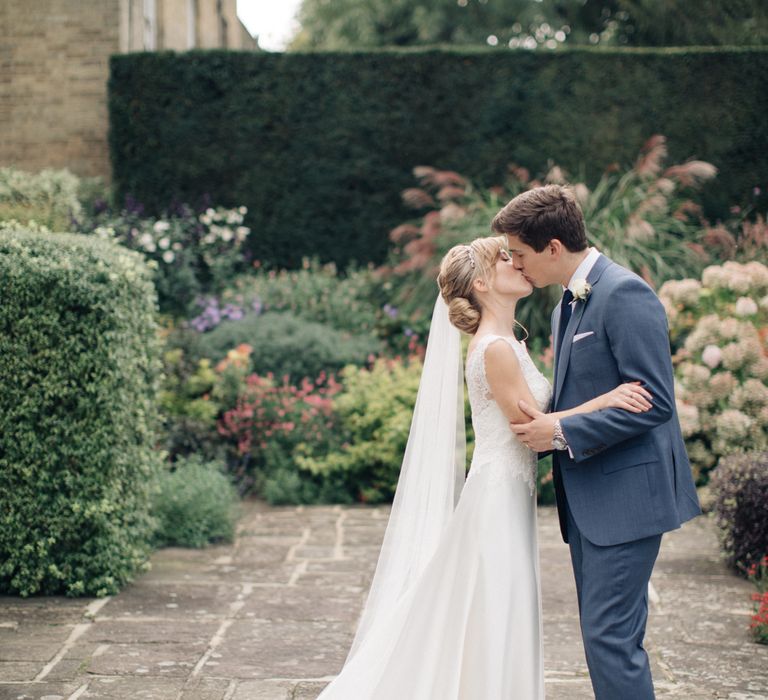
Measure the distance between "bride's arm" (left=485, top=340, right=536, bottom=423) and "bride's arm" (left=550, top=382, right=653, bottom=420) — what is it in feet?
0.87

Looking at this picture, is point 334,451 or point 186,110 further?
point 186,110

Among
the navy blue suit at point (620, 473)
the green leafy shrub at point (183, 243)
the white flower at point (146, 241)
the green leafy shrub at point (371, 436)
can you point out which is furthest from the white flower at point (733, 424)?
the white flower at point (146, 241)

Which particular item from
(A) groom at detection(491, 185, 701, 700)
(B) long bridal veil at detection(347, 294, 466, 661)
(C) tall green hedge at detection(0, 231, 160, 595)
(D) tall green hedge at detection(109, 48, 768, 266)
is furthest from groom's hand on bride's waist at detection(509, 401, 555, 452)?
(D) tall green hedge at detection(109, 48, 768, 266)

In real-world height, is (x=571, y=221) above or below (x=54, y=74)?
below

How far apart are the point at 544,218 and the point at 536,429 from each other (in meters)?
0.64

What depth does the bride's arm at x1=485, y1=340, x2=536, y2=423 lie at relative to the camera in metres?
3.12

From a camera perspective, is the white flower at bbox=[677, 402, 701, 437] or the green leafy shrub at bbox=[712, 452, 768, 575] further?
the white flower at bbox=[677, 402, 701, 437]

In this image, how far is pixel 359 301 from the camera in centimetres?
1078

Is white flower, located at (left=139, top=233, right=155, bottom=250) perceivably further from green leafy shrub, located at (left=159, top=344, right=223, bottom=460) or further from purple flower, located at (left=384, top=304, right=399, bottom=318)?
purple flower, located at (left=384, top=304, right=399, bottom=318)

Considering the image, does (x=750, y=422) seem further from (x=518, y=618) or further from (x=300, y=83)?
(x=300, y=83)

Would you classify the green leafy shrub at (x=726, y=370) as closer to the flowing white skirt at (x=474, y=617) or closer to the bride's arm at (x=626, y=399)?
the flowing white skirt at (x=474, y=617)

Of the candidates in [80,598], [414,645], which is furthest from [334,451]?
[414,645]

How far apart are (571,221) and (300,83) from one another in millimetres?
9601

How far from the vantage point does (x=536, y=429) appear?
118 inches
